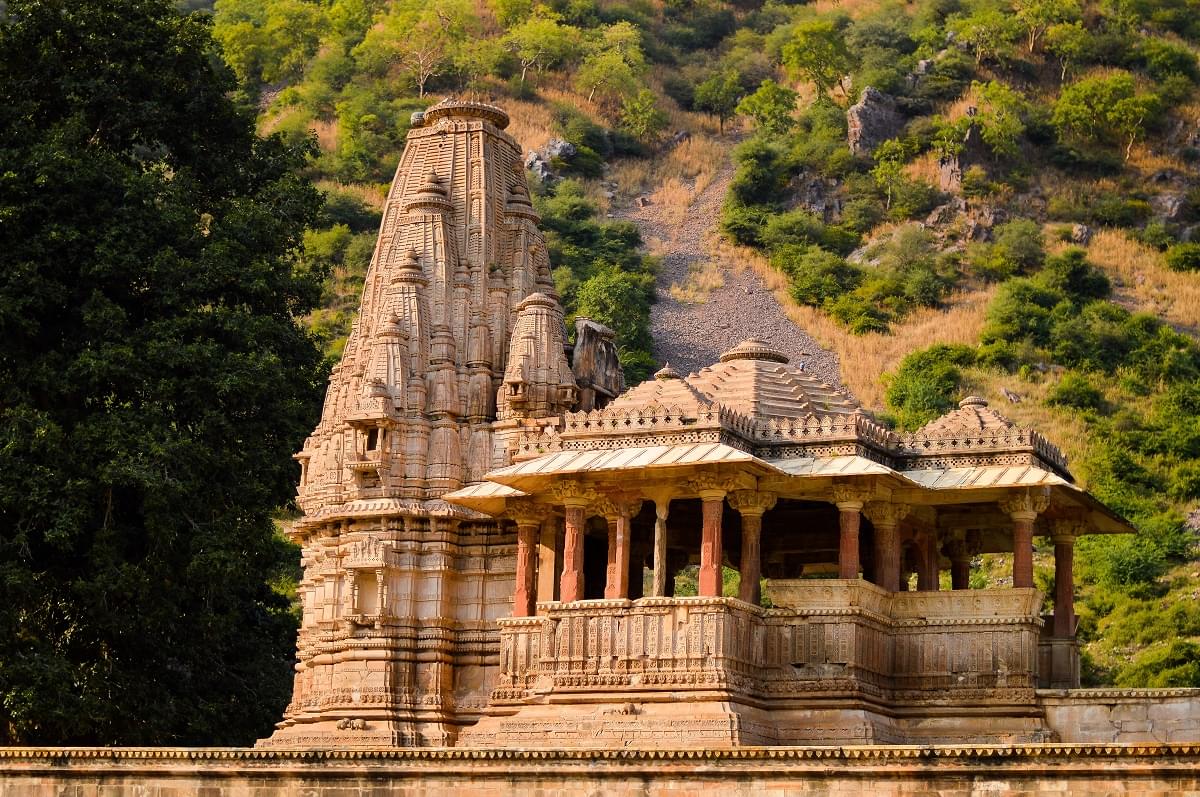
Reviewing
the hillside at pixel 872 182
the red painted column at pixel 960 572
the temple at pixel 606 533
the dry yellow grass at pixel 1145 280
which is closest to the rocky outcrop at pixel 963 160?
the hillside at pixel 872 182

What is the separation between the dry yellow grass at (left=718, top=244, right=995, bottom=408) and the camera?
58.3 metres

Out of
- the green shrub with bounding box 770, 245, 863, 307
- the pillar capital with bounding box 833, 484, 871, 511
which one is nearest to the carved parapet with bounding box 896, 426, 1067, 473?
the pillar capital with bounding box 833, 484, 871, 511

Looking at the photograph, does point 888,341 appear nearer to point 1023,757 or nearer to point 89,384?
point 89,384

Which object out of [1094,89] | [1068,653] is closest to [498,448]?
[1068,653]

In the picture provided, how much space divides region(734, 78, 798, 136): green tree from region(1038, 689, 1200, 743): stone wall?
61.6 meters

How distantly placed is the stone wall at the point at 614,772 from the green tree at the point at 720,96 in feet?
224

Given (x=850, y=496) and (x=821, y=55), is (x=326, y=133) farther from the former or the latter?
(x=850, y=496)

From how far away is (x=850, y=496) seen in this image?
19.5 meters

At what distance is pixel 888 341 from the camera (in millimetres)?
61219

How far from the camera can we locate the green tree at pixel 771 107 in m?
79.1

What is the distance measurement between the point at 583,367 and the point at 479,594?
121 inches

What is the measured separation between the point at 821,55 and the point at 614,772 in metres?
69.3

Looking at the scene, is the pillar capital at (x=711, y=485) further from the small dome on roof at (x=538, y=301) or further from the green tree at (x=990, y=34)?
the green tree at (x=990, y=34)

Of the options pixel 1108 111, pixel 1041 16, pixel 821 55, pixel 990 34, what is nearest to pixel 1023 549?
pixel 1108 111
